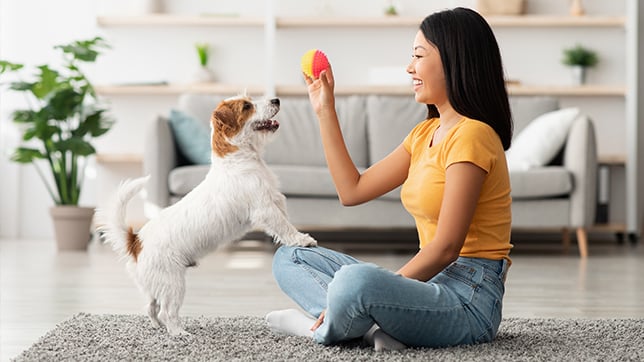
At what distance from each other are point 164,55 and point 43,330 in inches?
151

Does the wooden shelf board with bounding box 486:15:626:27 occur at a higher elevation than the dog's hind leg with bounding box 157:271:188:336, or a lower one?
higher

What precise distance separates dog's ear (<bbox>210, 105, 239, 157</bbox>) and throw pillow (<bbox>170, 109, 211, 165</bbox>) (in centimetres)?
246

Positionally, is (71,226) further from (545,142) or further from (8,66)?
(545,142)

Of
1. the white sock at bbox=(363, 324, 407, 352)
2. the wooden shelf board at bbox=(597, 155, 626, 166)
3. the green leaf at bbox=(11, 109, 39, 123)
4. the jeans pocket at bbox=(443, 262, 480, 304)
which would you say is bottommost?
the wooden shelf board at bbox=(597, 155, 626, 166)

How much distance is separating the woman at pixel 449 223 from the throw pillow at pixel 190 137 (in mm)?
2719

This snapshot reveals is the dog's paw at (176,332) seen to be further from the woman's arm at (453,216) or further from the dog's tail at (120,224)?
the woman's arm at (453,216)

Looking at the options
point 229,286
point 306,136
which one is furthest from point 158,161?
point 229,286

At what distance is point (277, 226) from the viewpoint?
2.22m

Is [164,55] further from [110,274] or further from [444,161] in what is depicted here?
[444,161]

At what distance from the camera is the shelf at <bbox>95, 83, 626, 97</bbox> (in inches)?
222

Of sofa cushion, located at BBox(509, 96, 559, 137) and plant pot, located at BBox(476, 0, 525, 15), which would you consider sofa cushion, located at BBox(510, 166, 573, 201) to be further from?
plant pot, located at BBox(476, 0, 525, 15)

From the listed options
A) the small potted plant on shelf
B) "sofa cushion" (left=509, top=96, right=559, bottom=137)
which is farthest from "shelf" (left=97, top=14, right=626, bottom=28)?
"sofa cushion" (left=509, top=96, right=559, bottom=137)

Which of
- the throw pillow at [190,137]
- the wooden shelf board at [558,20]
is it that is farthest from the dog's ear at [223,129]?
the wooden shelf board at [558,20]

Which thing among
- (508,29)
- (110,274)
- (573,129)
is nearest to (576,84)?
(508,29)
